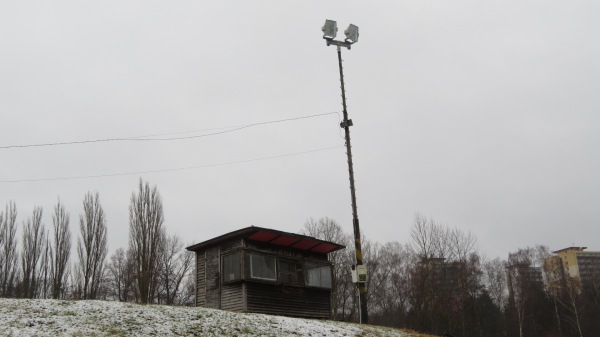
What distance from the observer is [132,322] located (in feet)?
41.2

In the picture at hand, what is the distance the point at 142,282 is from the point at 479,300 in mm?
47497

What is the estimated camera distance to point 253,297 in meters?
20.8

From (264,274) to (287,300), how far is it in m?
1.79

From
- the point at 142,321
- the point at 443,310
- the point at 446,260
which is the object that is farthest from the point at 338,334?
the point at 446,260

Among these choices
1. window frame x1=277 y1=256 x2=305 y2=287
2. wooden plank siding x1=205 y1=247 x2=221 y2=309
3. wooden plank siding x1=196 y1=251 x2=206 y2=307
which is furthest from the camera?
wooden plank siding x1=196 y1=251 x2=206 y2=307

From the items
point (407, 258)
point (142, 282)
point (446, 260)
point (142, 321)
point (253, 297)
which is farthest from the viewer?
point (407, 258)

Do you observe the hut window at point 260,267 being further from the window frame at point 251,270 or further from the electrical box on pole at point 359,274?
the electrical box on pole at point 359,274

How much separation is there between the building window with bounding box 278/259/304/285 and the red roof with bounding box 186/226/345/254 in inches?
29.9

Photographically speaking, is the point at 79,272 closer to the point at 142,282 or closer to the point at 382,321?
the point at 142,282

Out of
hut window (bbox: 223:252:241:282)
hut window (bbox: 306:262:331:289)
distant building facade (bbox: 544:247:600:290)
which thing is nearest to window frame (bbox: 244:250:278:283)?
hut window (bbox: 223:252:241:282)

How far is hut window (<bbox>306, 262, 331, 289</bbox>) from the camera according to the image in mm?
23625

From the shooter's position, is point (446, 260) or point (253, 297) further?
point (446, 260)

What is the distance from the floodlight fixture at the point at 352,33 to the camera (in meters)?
23.8

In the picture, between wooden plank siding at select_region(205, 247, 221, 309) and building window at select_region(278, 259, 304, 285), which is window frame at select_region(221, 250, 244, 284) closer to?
wooden plank siding at select_region(205, 247, 221, 309)
